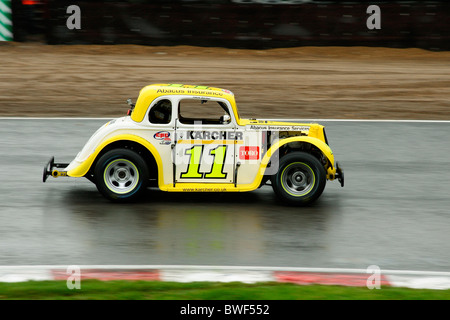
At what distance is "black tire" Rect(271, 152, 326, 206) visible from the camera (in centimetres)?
1021

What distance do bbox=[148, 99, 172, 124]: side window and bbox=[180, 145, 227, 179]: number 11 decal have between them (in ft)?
1.85

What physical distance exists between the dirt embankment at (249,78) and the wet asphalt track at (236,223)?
215 inches

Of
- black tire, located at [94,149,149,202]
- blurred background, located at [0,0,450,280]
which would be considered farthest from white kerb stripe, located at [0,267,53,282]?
black tire, located at [94,149,149,202]

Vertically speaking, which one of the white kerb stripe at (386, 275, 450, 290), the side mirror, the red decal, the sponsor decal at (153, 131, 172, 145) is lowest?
the white kerb stripe at (386, 275, 450, 290)

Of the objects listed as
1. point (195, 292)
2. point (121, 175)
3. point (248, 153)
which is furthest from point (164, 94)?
point (195, 292)

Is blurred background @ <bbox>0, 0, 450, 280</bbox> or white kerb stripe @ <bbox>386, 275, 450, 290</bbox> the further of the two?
blurred background @ <bbox>0, 0, 450, 280</bbox>

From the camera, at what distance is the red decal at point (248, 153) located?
10250 millimetres

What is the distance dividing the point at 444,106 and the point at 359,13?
7.71 m

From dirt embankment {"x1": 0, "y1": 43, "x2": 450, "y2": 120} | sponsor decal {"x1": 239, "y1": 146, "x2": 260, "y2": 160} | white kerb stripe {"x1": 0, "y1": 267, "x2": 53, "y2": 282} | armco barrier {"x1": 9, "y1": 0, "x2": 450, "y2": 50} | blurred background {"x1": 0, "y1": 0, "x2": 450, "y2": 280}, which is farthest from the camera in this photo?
armco barrier {"x1": 9, "y1": 0, "x2": 450, "y2": 50}

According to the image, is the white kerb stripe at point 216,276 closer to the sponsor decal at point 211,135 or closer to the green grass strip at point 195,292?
the green grass strip at point 195,292

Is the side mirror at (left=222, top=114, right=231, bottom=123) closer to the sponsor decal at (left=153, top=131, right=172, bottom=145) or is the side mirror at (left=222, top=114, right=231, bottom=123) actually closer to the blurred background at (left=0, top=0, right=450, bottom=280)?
the sponsor decal at (left=153, top=131, right=172, bottom=145)

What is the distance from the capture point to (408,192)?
449 inches

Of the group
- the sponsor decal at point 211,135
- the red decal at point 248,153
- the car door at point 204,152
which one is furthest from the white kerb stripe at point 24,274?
the red decal at point 248,153

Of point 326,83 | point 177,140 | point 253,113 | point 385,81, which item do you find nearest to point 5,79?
point 253,113
